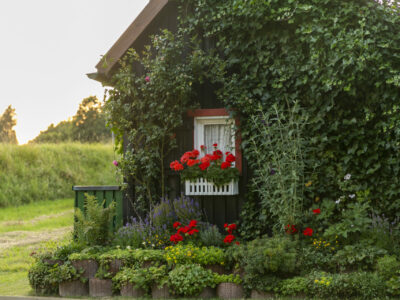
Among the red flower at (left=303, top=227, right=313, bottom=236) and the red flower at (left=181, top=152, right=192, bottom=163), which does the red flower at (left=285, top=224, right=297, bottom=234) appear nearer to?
the red flower at (left=303, top=227, right=313, bottom=236)

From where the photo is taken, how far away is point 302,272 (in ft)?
18.0

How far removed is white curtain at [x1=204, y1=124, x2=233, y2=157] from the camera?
24.0 ft

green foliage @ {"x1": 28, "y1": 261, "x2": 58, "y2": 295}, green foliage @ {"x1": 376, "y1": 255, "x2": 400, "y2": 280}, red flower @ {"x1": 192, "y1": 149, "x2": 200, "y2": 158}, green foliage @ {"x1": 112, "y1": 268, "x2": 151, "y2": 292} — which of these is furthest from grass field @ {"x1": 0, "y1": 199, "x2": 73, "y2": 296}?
green foliage @ {"x1": 376, "y1": 255, "x2": 400, "y2": 280}

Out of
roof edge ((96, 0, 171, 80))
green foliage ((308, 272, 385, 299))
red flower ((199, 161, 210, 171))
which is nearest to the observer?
green foliage ((308, 272, 385, 299))

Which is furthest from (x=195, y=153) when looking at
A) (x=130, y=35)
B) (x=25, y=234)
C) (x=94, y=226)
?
(x=25, y=234)

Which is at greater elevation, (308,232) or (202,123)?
(202,123)

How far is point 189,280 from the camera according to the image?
5504mm

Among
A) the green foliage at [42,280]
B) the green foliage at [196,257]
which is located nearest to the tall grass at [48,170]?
the green foliage at [42,280]

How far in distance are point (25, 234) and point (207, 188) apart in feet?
21.3

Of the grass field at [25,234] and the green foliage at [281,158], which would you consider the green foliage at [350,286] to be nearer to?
the green foliage at [281,158]

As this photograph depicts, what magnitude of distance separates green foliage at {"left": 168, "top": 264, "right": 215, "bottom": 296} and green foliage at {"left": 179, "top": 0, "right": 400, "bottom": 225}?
167 cm

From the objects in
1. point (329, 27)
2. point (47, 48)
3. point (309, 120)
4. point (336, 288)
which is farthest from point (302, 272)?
point (47, 48)

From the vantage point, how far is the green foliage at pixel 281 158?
20.1 ft

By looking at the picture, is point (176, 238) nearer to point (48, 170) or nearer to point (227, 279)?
point (227, 279)
